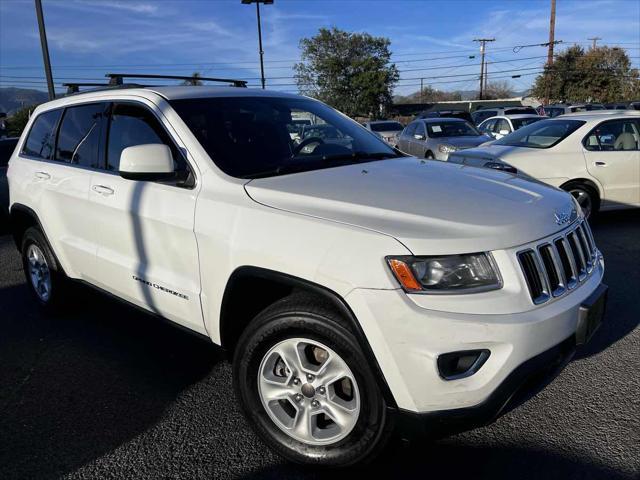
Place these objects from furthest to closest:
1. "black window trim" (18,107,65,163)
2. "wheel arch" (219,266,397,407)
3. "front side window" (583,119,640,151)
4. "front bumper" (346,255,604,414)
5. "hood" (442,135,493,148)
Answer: "hood" (442,135,493,148) < "front side window" (583,119,640,151) < "black window trim" (18,107,65,163) < "wheel arch" (219,266,397,407) < "front bumper" (346,255,604,414)

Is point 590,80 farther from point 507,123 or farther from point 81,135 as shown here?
point 81,135

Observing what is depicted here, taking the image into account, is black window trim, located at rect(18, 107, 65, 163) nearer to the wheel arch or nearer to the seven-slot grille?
the wheel arch

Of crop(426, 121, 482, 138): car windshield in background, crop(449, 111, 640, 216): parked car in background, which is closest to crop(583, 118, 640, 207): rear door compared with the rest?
crop(449, 111, 640, 216): parked car in background

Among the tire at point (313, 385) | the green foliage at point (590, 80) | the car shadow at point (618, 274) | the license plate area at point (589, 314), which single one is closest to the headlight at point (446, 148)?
the car shadow at point (618, 274)

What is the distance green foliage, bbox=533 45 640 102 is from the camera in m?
45.8

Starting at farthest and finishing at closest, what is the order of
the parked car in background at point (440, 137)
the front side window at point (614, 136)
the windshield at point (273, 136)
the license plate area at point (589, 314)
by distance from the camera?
the parked car in background at point (440, 137) → the front side window at point (614, 136) → the windshield at point (273, 136) → the license plate area at point (589, 314)

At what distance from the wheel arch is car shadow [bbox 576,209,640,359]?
82.7 inches

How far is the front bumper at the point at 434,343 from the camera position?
204cm

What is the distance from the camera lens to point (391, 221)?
2244 millimetres

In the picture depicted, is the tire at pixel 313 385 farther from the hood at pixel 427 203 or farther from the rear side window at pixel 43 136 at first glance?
the rear side window at pixel 43 136

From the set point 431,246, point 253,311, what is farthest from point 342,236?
point 253,311

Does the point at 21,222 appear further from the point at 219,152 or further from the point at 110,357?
the point at 219,152

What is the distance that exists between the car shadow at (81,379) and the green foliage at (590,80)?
1879 inches

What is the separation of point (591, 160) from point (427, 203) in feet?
19.0
